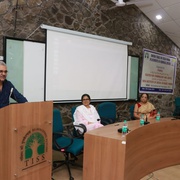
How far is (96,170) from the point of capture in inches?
78.7

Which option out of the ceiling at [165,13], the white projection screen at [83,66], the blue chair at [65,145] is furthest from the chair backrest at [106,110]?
the ceiling at [165,13]

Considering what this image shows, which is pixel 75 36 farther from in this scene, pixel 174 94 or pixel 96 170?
pixel 174 94

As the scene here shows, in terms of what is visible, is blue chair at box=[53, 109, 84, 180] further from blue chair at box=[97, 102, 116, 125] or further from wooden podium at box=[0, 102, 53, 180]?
blue chair at box=[97, 102, 116, 125]

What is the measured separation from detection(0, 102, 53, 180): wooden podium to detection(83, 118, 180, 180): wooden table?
1.48 ft

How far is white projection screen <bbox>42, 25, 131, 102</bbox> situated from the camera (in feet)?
11.4

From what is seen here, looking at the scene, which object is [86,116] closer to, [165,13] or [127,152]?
[127,152]

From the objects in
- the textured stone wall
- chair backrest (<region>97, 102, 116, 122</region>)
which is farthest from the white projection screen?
chair backrest (<region>97, 102, 116, 122</region>)

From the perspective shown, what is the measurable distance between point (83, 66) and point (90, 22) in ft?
3.10

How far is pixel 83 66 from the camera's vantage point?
3.91m

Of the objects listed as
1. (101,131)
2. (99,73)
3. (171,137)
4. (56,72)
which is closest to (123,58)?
(99,73)

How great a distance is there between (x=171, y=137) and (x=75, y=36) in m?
2.44

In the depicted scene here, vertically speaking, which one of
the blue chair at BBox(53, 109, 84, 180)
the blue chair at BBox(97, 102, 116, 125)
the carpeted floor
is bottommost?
the carpeted floor

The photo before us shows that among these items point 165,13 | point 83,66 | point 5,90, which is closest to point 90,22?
point 83,66

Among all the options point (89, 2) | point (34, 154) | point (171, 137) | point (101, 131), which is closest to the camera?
point (34, 154)
